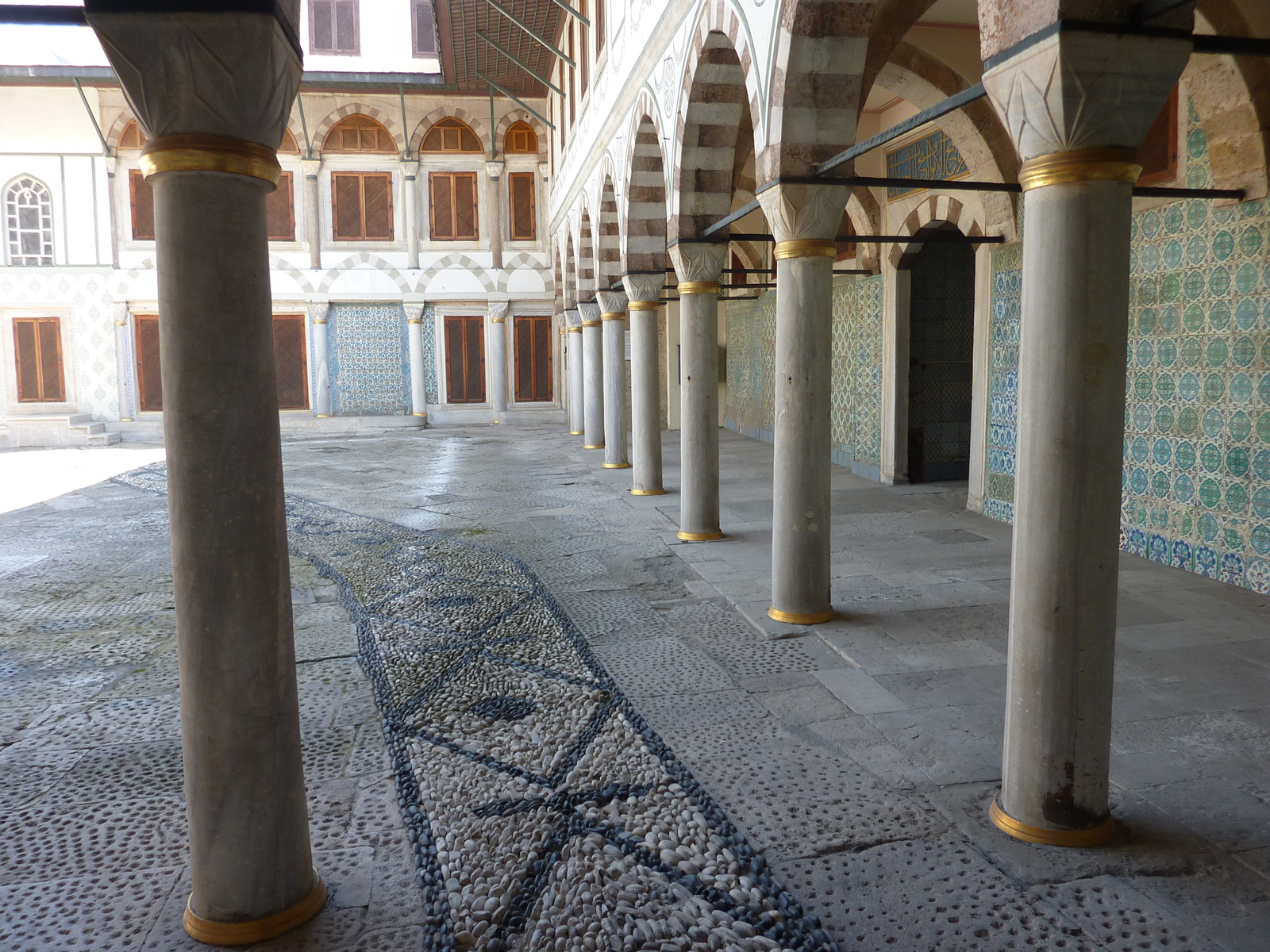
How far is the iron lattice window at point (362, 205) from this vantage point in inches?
782

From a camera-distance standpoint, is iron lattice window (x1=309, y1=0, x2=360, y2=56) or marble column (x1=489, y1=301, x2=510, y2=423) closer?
iron lattice window (x1=309, y1=0, x2=360, y2=56)

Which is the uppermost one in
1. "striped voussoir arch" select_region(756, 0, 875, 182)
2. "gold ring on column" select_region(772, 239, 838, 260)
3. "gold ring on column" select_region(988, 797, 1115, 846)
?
"striped voussoir arch" select_region(756, 0, 875, 182)

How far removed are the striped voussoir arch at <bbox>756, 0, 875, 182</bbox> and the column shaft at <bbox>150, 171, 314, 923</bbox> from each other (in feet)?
10.1

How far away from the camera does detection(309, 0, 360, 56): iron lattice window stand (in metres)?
19.4

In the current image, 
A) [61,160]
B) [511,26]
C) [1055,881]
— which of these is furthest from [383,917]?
[61,160]

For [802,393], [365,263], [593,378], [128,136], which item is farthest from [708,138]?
[128,136]

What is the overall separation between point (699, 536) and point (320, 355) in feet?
48.6

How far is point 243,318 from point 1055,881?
104 inches

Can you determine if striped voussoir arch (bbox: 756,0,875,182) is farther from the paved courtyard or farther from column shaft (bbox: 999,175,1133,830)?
the paved courtyard

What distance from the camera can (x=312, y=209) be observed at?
64.3 feet

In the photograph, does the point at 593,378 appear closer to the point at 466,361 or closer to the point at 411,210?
the point at 466,361

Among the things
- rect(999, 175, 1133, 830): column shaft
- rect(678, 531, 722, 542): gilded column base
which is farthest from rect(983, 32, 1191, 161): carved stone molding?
rect(678, 531, 722, 542): gilded column base

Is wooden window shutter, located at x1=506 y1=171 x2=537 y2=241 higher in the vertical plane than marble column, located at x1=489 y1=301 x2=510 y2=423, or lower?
higher

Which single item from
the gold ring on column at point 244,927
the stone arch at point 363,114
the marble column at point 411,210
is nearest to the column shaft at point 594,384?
the marble column at point 411,210
